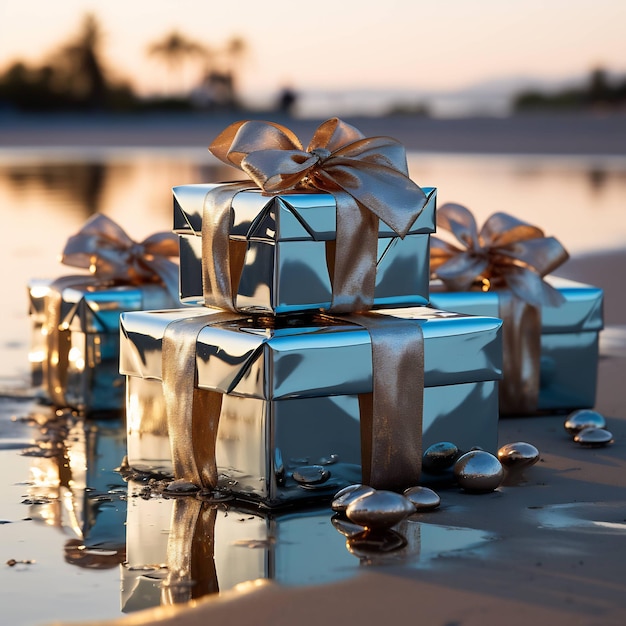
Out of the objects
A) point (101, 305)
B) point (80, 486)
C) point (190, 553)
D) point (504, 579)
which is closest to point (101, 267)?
point (101, 305)

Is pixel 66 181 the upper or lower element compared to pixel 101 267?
lower

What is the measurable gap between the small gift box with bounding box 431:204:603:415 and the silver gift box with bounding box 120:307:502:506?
74 centimetres

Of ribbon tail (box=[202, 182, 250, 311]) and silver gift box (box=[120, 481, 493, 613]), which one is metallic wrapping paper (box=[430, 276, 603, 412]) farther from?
silver gift box (box=[120, 481, 493, 613])

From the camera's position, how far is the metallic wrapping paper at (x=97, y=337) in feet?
13.0

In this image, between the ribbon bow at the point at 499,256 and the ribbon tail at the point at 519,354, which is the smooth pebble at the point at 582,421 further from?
the ribbon bow at the point at 499,256

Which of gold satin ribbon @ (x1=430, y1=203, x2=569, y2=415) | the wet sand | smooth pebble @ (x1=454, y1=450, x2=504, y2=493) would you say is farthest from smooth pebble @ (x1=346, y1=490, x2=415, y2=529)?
gold satin ribbon @ (x1=430, y1=203, x2=569, y2=415)

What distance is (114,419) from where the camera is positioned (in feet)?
13.2

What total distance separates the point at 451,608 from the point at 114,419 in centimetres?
196

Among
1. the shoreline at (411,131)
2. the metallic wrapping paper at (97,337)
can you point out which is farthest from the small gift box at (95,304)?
the shoreline at (411,131)

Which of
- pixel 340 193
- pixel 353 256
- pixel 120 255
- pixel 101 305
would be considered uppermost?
A: pixel 340 193

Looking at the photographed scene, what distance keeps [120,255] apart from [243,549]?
66.8 inches

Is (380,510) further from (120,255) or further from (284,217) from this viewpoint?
(120,255)

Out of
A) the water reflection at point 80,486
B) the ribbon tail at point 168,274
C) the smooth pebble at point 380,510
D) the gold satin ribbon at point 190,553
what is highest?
the ribbon tail at point 168,274

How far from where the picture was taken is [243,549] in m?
2.66
